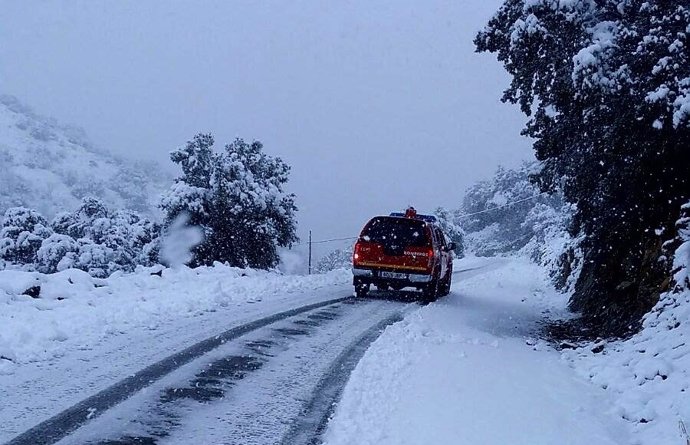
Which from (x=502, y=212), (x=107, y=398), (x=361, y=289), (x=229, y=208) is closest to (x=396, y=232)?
(x=361, y=289)

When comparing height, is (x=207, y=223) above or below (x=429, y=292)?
above

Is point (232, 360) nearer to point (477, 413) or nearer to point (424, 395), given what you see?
point (424, 395)

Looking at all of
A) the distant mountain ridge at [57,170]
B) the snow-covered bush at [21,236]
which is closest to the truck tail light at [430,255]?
the snow-covered bush at [21,236]

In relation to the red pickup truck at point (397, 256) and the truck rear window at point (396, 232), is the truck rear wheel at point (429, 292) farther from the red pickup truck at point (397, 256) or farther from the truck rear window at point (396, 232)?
the truck rear window at point (396, 232)

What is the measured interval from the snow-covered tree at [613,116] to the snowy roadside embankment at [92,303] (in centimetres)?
686

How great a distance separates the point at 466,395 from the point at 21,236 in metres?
29.1

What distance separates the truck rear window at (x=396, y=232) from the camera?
1452 cm

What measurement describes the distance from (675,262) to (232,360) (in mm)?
5908

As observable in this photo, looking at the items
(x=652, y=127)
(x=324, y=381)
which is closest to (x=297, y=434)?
(x=324, y=381)

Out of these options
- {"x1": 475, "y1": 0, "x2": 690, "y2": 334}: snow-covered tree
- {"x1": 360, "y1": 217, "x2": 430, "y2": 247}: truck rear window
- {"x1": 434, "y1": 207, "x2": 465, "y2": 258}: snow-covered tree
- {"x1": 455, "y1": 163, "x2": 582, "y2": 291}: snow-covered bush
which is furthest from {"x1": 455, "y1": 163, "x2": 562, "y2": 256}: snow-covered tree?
{"x1": 475, "y1": 0, "x2": 690, "y2": 334}: snow-covered tree

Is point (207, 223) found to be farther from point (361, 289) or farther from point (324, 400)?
point (324, 400)

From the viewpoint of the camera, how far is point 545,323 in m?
11.9

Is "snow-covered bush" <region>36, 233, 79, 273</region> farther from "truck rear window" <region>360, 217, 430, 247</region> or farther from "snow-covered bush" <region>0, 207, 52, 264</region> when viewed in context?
"truck rear window" <region>360, 217, 430, 247</region>

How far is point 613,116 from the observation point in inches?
353
